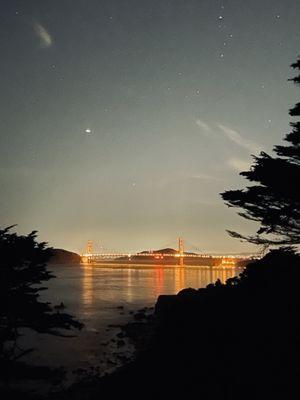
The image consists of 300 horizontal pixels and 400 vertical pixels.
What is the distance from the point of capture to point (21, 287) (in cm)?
841

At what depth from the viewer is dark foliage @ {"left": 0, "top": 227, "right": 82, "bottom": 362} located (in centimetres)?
822

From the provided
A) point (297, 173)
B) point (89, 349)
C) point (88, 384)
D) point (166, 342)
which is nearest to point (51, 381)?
point (88, 384)

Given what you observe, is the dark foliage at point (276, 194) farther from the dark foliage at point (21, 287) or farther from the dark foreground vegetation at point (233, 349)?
the dark foliage at point (21, 287)

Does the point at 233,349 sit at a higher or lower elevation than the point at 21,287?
lower

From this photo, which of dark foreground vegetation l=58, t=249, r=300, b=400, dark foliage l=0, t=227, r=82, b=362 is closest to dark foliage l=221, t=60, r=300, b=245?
dark foreground vegetation l=58, t=249, r=300, b=400

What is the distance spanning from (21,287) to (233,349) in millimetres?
4594

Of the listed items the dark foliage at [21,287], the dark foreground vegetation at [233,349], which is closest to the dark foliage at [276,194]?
the dark foreground vegetation at [233,349]

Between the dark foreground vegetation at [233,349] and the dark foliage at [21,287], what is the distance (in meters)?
2.18

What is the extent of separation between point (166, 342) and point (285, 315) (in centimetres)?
314

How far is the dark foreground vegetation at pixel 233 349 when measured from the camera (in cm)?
685

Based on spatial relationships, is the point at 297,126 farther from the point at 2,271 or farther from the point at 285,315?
the point at 2,271

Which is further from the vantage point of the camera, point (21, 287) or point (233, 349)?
point (21, 287)

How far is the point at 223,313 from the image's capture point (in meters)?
9.88

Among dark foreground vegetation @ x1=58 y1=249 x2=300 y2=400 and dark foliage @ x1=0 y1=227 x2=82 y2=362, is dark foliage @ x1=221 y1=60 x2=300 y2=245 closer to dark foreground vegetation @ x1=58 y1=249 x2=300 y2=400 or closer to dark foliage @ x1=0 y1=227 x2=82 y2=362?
dark foreground vegetation @ x1=58 y1=249 x2=300 y2=400
